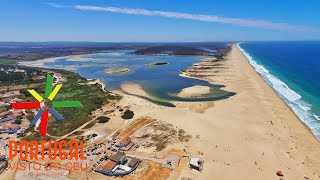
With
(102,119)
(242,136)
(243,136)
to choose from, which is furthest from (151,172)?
(102,119)

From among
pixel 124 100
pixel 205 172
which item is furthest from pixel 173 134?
pixel 124 100

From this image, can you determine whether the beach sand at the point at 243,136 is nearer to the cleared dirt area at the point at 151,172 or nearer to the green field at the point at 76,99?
the cleared dirt area at the point at 151,172

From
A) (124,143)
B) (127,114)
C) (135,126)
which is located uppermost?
(127,114)

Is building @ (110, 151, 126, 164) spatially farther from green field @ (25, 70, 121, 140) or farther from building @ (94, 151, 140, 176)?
green field @ (25, 70, 121, 140)

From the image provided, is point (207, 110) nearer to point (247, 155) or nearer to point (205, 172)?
point (247, 155)

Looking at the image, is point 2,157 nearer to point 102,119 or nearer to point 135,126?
point 102,119

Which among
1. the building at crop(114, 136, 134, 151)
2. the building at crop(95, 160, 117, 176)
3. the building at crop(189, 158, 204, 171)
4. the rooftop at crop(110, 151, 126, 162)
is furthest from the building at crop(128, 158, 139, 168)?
the building at crop(189, 158, 204, 171)

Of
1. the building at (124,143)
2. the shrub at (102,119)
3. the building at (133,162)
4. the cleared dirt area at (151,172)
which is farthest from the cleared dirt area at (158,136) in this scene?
the shrub at (102,119)
